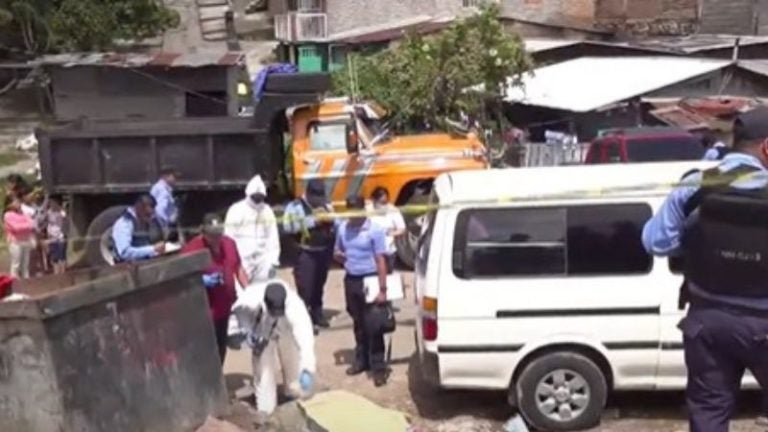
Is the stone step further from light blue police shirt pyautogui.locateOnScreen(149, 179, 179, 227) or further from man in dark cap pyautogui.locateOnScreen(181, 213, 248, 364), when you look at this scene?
man in dark cap pyautogui.locateOnScreen(181, 213, 248, 364)

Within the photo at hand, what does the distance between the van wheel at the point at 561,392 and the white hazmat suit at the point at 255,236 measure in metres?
2.67

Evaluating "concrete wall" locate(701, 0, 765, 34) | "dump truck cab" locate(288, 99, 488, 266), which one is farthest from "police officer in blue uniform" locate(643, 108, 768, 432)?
"concrete wall" locate(701, 0, 765, 34)

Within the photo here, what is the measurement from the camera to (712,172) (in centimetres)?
432

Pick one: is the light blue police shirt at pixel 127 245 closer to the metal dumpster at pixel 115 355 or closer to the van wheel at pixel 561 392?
the metal dumpster at pixel 115 355

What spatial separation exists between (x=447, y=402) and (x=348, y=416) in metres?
1.82

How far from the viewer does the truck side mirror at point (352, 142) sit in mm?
14836

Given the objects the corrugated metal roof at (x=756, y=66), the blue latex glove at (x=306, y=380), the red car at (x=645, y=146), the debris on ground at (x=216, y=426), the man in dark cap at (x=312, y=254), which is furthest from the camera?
the corrugated metal roof at (x=756, y=66)

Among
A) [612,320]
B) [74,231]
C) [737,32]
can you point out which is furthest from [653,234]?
[737,32]

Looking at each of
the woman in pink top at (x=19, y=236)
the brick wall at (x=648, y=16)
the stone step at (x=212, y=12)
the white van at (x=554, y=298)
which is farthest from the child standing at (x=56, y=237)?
the stone step at (x=212, y=12)

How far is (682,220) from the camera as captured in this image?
4363mm

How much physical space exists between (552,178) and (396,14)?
32533 mm

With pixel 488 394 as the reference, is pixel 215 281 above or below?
above

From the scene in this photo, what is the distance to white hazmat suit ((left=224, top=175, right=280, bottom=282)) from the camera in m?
9.95

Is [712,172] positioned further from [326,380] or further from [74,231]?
[74,231]
